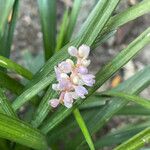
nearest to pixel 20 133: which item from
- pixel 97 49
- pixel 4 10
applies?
pixel 4 10

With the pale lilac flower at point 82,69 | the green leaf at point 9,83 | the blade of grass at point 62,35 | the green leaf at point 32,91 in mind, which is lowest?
the pale lilac flower at point 82,69

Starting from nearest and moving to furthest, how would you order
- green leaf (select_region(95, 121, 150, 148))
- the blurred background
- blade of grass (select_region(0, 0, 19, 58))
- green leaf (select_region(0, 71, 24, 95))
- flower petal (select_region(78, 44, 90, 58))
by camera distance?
flower petal (select_region(78, 44, 90, 58)) → green leaf (select_region(0, 71, 24, 95)) → blade of grass (select_region(0, 0, 19, 58)) → green leaf (select_region(95, 121, 150, 148)) → the blurred background

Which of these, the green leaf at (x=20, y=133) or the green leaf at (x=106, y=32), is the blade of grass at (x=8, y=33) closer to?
the green leaf at (x=106, y=32)

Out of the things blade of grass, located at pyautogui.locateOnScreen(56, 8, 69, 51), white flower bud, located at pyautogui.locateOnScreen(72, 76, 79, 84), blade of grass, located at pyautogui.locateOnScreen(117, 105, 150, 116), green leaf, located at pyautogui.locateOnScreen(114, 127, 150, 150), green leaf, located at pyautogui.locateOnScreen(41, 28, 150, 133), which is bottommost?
green leaf, located at pyautogui.locateOnScreen(114, 127, 150, 150)

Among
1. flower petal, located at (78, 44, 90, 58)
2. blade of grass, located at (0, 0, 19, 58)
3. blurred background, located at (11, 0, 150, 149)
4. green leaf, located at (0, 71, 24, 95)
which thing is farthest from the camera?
blurred background, located at (11, 0, 150, 149)

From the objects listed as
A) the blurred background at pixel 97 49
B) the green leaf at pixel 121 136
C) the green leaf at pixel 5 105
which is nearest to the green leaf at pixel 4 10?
the green leaf at pixel 5 105

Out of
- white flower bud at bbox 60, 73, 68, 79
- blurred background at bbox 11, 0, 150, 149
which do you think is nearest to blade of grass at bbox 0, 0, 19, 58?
white flower bud at bbox 60, 73, 68, 79

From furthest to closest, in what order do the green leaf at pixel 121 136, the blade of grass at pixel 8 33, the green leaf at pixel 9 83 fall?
the green leaf at pixel 121 136, the blade of grass at pixel 8 33, the green leaf at pixel 9 83

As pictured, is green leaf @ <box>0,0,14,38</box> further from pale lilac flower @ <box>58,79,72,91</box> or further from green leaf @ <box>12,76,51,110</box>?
pale lilac flower @ <box>58,79,72,91</box>
